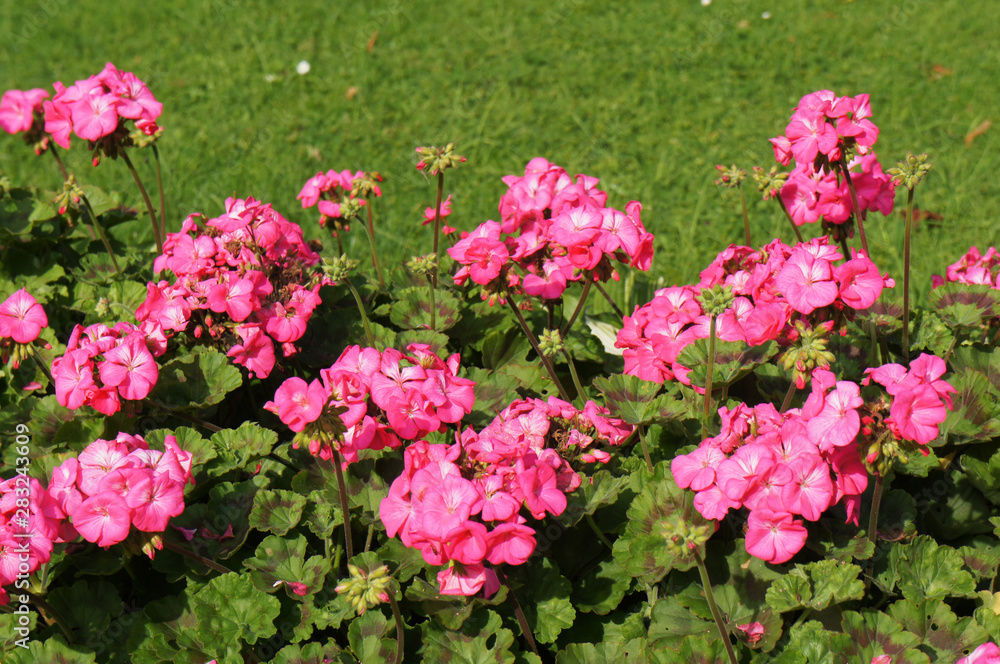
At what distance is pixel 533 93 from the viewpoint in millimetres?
6031

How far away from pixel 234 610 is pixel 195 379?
0.76 metres

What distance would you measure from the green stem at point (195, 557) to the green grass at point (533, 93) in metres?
2.56

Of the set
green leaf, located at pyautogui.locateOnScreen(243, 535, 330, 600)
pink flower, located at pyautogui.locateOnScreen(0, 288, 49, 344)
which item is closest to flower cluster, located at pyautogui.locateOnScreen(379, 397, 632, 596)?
green leaf, located at pyautogui.locateOnScreen(243, 535, 330, 600)

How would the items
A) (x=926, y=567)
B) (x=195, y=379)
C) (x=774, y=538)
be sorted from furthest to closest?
(x=195, y=379) → (x=926, y=567) → (x=774, y=538)

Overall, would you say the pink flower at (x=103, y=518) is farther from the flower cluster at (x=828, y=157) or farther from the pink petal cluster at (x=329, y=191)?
the flower cluster at (x=828, y=157)

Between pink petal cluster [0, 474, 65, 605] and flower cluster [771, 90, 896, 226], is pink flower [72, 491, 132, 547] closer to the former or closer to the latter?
pink petal cluster [0, 474, 65, 605]

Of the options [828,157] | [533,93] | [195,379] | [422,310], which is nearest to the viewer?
[828,157]

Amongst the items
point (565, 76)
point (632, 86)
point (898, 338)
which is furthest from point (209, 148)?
point (898, 338)

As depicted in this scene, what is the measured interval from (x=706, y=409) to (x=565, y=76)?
450cm

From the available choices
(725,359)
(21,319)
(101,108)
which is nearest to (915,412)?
(725,359)

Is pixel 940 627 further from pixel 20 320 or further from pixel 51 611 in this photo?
pixel 20 320

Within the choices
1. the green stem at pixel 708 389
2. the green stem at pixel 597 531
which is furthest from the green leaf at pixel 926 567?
the green stem at pixel 597 531

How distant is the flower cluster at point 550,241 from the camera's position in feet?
7.21

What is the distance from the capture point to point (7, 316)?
228cm
